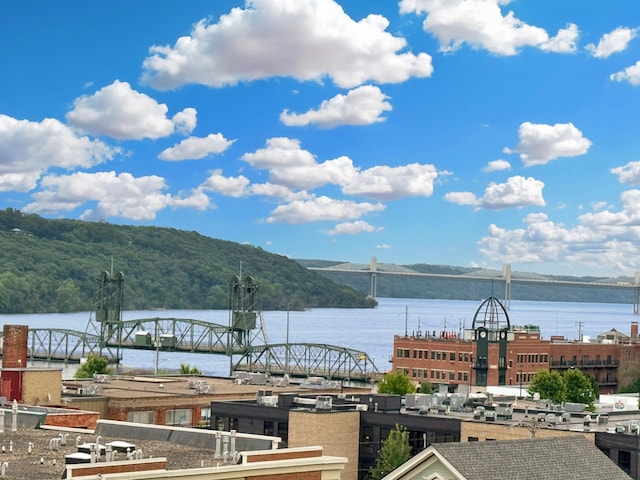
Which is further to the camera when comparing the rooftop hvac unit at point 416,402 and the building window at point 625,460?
the rooftop hvac unit at point 416,402

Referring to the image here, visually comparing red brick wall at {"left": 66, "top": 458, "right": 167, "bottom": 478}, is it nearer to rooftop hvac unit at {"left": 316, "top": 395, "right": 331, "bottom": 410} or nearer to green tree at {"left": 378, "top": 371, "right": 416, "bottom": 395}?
rooftop hvac unit at {"left": 316, "top": 395, "right": 331, "bottom": 410}

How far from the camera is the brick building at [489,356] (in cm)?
15138

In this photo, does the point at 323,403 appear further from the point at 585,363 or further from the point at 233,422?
the point at 585,363

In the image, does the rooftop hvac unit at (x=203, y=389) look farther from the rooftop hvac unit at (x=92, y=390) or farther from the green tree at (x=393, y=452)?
the green tree at (x=393, y=452)

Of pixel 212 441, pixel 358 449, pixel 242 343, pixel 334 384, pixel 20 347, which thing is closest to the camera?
pixel 212 441

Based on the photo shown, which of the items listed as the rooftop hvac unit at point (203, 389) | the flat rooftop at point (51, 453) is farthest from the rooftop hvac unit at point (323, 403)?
the flat rooftop at point (51, 453)

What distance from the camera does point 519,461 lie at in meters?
35.8

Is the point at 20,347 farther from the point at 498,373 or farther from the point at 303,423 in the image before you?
the point at 498,373

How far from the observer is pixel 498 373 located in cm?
15175

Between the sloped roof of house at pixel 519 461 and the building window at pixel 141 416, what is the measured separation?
49.7 meters

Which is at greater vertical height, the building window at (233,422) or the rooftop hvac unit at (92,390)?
the rooftop hvac unit at (92,390)

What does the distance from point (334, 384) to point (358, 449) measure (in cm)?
2579

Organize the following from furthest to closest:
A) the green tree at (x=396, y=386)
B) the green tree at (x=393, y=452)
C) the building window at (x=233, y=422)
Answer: the green tree at (x=396, y=386) < the building window at (x=233, y=422) < the green tree at (x=393, y=452)

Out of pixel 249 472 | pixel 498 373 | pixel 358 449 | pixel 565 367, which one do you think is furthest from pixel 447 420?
pixel 565 367
